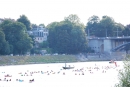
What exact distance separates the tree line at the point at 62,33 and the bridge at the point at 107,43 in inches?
145

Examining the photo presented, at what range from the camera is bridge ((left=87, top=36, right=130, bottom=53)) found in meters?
130

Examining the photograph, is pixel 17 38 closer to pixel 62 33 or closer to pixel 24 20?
pixel 62 33

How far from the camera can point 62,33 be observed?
414ft

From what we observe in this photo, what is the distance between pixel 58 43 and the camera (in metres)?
125

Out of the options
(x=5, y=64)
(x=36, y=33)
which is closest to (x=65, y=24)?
(x=36, y=33)

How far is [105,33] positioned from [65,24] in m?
18.0

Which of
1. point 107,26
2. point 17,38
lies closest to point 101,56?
point 107,26

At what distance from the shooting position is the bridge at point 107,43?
130m

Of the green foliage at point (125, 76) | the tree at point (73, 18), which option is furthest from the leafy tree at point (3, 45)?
the green foliage at point (125, 76)

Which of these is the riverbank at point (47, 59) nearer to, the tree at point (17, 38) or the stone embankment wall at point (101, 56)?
the stone embankment wall at point (101, 56)

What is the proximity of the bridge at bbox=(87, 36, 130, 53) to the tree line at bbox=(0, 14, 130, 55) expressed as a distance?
368 cm

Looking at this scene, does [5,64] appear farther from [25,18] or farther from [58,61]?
[25,18]

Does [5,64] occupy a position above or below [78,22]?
below

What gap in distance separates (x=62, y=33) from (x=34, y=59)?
14.7 m
